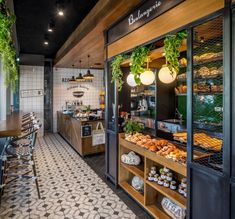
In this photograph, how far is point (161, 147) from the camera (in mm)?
2738

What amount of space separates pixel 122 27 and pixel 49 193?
3018mm

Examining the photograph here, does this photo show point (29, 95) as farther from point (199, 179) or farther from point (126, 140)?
point (199, 179)

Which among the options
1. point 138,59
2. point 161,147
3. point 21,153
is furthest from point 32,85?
point 161,147

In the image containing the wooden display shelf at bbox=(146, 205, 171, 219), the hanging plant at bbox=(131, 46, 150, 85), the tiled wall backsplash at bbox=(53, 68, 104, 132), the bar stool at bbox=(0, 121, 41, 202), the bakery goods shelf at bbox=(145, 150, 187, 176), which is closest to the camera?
the bakery goods shelf at bbox=(145, 150, 187, 176)

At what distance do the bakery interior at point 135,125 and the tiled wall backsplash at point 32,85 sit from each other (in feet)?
6.05

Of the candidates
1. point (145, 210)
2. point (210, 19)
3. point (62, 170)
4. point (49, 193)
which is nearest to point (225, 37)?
point (210, 19)

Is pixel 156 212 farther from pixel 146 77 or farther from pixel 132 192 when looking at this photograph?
pixel 146 77

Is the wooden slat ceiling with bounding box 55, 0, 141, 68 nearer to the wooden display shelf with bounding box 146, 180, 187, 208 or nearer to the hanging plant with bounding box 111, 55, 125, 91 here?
the hanging plant with bounding box 111, 55, 125, 91

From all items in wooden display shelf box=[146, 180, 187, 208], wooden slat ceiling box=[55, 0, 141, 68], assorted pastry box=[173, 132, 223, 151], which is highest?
wooden slat ceiling box=[55, 0, 141, 68]

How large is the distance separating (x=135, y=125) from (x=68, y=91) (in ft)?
21.5

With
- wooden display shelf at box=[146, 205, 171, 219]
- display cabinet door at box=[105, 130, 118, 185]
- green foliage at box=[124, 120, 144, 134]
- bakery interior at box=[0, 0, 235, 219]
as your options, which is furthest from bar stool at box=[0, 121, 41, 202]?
wooden display shelf at box=[146, 205, 171, 219]

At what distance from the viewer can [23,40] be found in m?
6.39

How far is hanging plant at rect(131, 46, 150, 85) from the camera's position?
281 centimetres

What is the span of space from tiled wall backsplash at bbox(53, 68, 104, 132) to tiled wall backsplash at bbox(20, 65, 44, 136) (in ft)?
2.08
